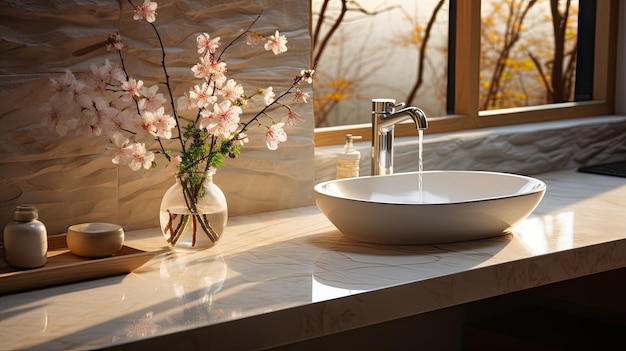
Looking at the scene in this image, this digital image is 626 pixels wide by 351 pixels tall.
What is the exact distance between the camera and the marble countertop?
54.2 inches

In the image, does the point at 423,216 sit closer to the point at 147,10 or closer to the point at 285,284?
the point at 285,284

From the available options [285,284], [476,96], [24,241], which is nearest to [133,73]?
[24,241]

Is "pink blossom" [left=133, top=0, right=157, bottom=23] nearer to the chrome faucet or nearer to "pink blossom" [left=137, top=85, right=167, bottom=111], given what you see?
"pink blossom" [left=137, top=85, right=167, bottom=111]

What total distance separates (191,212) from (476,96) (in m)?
1.33

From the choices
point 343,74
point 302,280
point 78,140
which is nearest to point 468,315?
point 343,74

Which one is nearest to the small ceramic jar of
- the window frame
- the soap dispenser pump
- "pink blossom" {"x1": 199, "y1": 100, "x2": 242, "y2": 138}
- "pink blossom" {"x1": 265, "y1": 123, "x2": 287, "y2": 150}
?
"pink blossom" {"x1": 199, "y1": 100, "x2": 242, "y2": 138}

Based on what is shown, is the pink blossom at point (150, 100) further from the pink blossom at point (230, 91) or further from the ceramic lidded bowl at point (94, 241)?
the ceramic lidded bowl at point (94, 241)

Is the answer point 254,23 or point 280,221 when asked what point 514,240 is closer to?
point 280,221

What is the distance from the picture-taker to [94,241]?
168 cm

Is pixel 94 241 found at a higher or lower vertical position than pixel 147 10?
lower

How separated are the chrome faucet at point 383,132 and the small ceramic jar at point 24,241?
926 mm

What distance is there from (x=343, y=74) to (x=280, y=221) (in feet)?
3.69

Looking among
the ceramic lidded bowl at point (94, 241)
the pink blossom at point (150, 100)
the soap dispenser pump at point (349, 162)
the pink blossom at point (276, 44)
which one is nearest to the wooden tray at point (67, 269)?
the ceramic lidded bowl at point (94, 241)

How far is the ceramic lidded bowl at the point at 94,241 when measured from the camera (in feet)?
5.52
